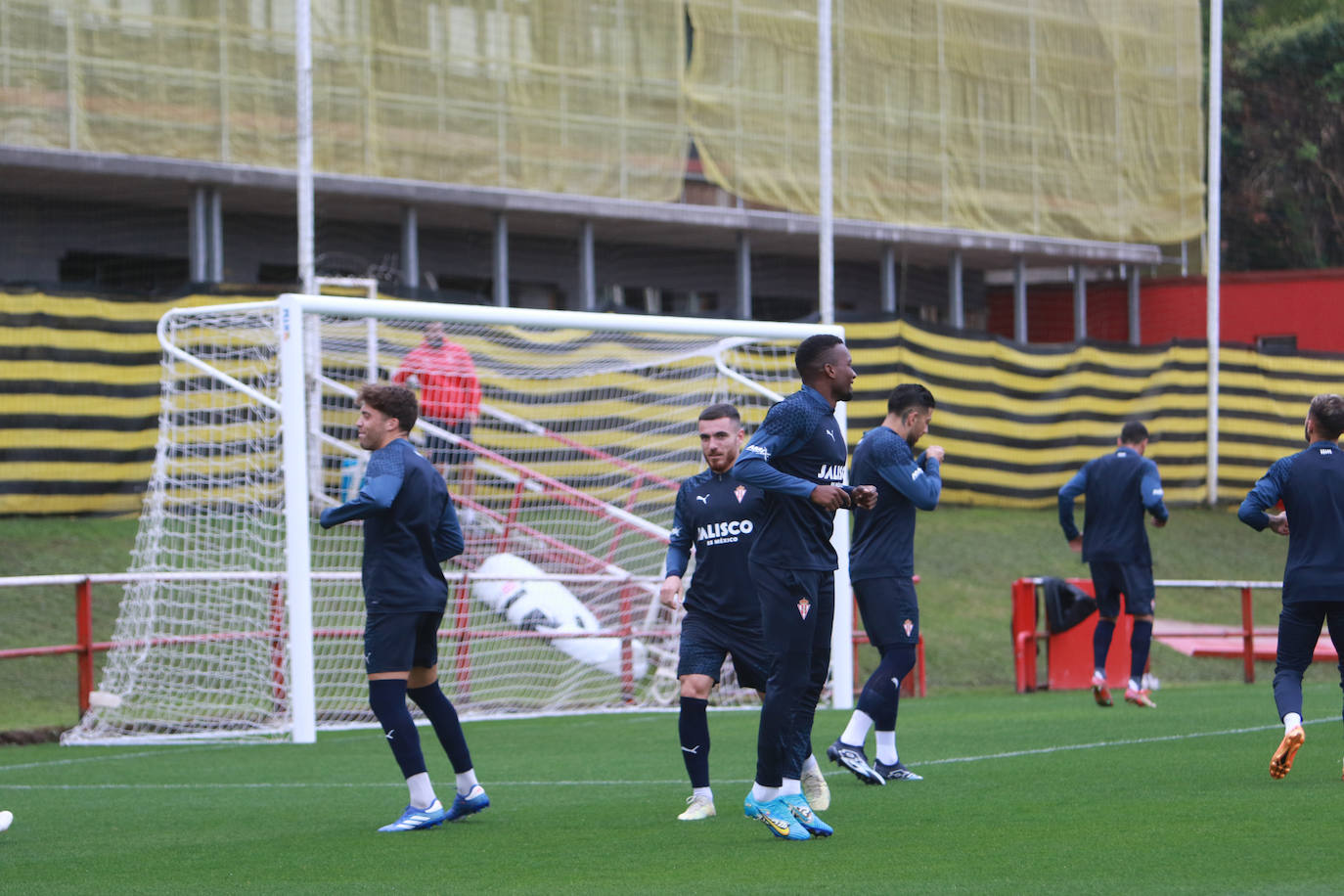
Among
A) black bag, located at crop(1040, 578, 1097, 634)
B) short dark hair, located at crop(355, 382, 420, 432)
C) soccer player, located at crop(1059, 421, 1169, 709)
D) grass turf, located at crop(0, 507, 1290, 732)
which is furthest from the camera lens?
black bag, located at crop(1040, 578, 1097, 634)

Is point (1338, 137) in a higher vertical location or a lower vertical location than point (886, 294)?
higher

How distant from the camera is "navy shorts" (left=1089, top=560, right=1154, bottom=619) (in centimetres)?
1417

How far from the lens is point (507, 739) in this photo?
12961 millimetres

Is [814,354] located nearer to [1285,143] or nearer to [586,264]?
[586,264]

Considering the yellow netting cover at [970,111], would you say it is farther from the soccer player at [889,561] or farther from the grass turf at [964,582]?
the soccer player at [889,561]

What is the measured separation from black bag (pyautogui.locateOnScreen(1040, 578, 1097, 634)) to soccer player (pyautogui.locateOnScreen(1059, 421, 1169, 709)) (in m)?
2.06

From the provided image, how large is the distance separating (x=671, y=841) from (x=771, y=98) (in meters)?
21.2

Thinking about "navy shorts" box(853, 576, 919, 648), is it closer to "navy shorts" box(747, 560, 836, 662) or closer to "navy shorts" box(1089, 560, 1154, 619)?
"navy shorts" box(747, 560, 836, 662)

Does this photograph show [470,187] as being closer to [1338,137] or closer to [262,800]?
[262,800]

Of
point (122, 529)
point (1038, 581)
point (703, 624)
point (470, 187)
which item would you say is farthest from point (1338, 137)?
point (703, 624)

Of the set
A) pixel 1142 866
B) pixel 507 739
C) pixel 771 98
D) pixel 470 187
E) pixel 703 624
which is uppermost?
pixel 771 98

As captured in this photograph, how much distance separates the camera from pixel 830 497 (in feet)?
22.7

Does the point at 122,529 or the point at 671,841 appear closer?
the point at 671,841

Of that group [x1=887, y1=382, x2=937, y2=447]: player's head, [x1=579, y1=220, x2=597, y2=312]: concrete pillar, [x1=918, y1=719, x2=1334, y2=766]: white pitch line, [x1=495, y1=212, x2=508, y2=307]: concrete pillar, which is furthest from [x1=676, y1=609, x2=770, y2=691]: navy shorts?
[x1=579, y1=220, x2=597, y2=312]: concrete pillar
